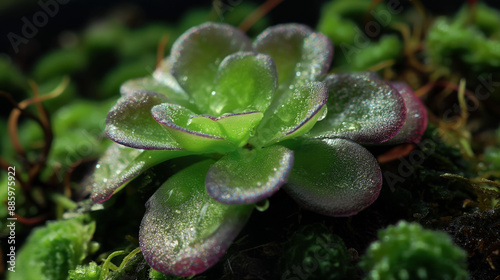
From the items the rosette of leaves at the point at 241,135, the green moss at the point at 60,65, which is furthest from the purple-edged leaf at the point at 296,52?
the green moss at the point at 60,65

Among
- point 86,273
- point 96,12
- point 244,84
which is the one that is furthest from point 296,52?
point 96,12

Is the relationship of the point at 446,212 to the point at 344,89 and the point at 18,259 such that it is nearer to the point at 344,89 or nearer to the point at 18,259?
the point at 344,89

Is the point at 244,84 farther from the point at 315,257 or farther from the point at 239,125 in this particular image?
the point at 315,257

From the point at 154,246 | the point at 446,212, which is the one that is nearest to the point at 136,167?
the point at 154,246

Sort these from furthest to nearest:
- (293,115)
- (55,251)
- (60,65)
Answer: (60,65), (55,251), (293,115)

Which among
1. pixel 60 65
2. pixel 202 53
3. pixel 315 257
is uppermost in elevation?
pixel 202 53

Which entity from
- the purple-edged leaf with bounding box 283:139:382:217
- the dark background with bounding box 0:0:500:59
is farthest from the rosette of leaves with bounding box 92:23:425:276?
the dark background with bounding box 0:0:500:59

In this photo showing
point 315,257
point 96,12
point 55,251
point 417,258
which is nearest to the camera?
point 417,258
